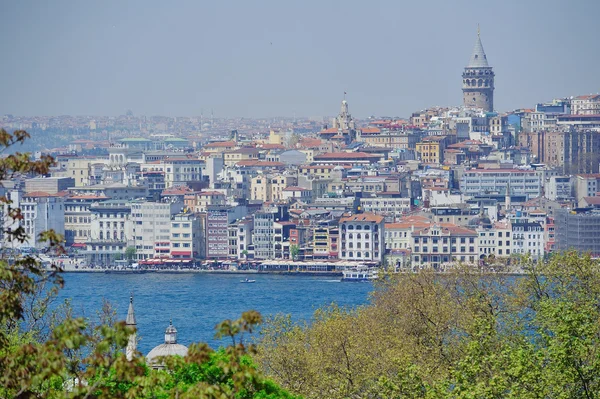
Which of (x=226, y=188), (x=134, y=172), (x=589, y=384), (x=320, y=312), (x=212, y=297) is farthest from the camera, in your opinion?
(x=134, y=172)

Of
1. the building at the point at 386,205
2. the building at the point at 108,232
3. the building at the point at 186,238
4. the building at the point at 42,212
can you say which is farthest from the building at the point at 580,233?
the building at the point at 42,212

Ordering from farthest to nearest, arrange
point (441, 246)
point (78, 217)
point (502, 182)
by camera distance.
Answer: point (502, 182) < point (78, 217) < point (441, 246)

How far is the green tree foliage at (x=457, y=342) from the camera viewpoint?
27.3 ft

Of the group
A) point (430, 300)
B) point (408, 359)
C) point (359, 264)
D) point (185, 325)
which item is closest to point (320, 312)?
point (430, 300)

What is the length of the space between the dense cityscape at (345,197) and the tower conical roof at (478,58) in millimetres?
3169

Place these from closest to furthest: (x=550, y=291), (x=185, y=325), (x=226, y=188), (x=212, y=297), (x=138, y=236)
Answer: (x=550, y=291)
(x=185, y=325)
(x=212, y=297)
(x=138, y=236)
(x=226, y=188)

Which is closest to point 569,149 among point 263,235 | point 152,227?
point 263,235

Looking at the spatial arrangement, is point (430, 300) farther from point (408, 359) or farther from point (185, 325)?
point (185, 325)

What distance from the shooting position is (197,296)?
104 feet

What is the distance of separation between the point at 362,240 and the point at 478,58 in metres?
33.2

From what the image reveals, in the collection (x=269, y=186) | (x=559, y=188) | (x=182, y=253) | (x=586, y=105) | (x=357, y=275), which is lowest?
A: (x=357, y=275)

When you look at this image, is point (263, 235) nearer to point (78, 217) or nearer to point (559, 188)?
point (78, 217)

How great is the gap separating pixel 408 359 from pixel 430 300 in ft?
10.1

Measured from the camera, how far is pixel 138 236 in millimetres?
41000
